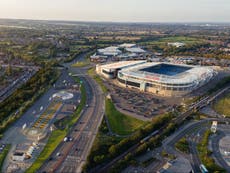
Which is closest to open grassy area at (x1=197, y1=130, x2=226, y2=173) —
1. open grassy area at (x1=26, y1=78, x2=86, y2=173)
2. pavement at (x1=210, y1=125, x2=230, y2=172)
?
pavement at (x1=210, y1=125, x2=230, y2=172)

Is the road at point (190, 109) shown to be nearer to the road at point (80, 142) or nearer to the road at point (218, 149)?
the road at point (80, 142)

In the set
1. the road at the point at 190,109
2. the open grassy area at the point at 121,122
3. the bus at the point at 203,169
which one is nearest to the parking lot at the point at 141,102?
the open grassy area at the point at 121,122

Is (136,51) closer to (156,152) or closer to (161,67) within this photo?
(161,67)

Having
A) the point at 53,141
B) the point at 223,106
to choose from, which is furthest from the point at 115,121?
the point at 223,106

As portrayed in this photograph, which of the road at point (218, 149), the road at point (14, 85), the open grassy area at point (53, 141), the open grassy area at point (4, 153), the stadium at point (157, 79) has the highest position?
the stadium at point (157, 79)

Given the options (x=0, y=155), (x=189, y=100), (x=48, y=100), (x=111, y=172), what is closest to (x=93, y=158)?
(x=111, y=172)

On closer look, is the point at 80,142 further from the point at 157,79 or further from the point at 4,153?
the point at 157,79
